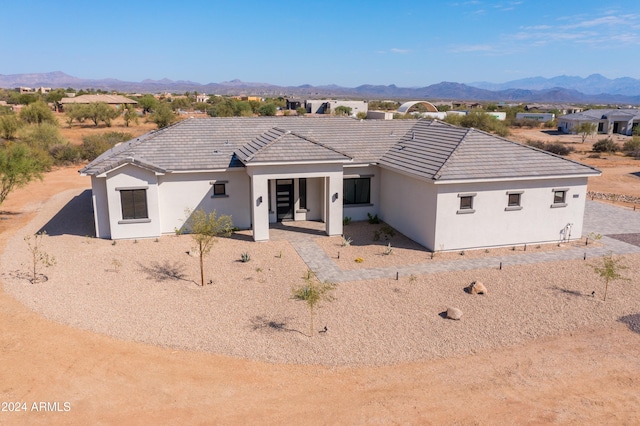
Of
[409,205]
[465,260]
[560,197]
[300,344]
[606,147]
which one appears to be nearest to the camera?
[300,344]

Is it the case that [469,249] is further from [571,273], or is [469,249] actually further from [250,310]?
[250,310]

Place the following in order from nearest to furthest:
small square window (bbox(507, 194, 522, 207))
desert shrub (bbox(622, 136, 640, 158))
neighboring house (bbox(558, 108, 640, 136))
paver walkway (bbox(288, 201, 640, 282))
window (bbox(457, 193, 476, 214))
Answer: paver walkway (bbox(288, 201, 640, 282)), window (bbox(457, 193, 476, 214)), small square window (bbox(507, 194, 522, 207)), desert shrub (bbox(622, 136, 640, 158)), neighboring house (bbox(558, 108, 640, 136))

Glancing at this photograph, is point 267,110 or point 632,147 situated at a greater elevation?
point 267,110

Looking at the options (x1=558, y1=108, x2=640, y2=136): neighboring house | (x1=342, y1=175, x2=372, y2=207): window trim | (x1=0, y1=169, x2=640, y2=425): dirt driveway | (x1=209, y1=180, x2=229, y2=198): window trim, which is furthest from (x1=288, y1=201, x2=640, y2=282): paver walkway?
(x1=558, y1=108, x2=640, y2=136): neighboring house

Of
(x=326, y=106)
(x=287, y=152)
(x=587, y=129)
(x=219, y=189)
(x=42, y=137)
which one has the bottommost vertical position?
(x=219, y=189)

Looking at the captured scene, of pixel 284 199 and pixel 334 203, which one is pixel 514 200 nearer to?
pixel 334 203

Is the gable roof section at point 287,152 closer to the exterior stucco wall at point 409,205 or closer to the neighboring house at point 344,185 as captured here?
the neighboring house at point 344,185

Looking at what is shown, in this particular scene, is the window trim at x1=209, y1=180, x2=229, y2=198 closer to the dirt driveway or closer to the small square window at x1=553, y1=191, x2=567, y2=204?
the dirt driveway

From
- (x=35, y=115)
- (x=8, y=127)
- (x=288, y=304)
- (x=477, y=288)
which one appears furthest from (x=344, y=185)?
(x=35, y=115)

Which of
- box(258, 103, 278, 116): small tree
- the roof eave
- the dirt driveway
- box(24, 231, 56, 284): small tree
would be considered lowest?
the dirt driveway
